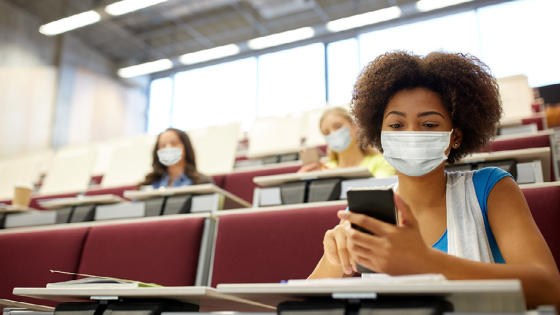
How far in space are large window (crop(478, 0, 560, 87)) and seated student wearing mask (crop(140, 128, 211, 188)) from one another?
372 cm

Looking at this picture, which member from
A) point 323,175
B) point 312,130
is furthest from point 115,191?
point 323,175

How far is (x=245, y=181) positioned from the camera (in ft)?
8.12

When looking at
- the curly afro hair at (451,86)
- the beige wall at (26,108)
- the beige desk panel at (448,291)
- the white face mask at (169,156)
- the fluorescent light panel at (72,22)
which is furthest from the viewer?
the beige wall at (26,108)

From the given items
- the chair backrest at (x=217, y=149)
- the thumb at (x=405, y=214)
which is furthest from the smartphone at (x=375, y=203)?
the chair backrest at (x=217, y=149)

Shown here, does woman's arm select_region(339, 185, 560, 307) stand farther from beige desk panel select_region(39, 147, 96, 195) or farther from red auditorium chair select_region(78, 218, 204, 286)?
beige desk panel select_region(39, 147, 96, 195)

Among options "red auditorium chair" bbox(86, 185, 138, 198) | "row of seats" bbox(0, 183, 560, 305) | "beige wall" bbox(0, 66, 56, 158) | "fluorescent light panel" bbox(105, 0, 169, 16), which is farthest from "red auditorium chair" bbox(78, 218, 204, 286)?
"beige wall" bbox(0, 66, 56, 158)

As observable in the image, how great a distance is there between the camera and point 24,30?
589 cm

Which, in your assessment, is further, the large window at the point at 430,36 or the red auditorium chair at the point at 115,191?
the large window at the point at 430,36

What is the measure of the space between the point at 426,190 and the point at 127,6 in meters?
4.84

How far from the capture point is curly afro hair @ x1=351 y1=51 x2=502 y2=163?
3.22ft

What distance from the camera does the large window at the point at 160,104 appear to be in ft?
23.3

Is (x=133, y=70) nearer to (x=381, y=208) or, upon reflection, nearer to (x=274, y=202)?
(x=274, y=202)

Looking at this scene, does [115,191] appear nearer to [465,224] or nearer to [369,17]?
[465,224]

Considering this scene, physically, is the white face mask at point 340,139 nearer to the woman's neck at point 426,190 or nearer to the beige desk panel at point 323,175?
the beige desk panel at point 323,175
